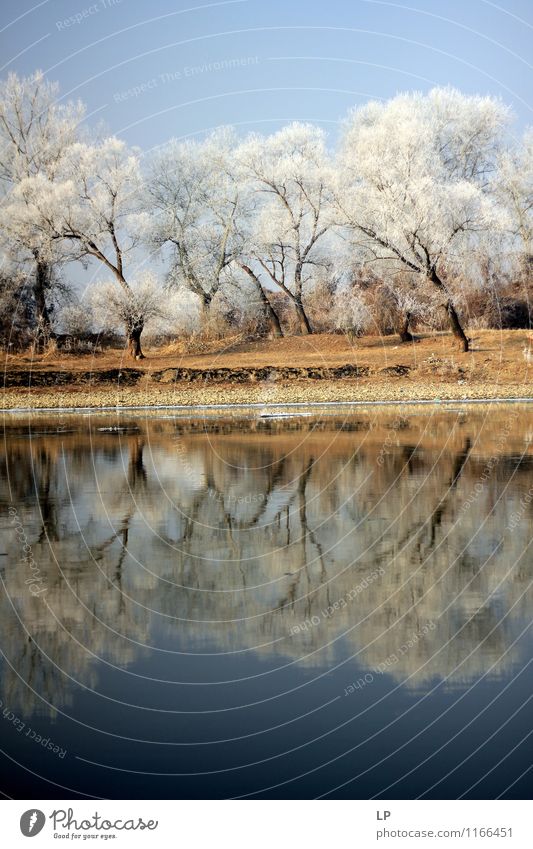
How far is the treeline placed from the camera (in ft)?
141

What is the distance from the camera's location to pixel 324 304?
51.7 meters

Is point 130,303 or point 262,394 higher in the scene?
point 130,303

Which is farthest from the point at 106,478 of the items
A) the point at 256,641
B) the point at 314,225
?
the point at 314,225

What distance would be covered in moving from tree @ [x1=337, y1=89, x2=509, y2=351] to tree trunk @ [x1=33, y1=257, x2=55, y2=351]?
1359cm

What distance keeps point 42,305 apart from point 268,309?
34.1 feet

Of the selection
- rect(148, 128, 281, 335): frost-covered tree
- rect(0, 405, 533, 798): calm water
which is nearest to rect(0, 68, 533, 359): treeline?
rect(148, 128, 281, 335): frost-covered tree

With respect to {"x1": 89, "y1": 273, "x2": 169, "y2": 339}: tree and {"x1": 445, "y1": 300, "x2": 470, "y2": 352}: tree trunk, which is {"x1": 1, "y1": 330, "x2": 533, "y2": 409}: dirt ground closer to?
{"x1": 445, "y1": 300, "x2": 470, "y2": 352}: tree trunk

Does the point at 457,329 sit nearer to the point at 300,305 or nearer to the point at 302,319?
the point at 302,319

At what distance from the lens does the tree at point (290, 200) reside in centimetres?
4972

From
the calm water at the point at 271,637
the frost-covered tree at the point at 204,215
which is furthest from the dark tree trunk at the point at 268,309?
the calm water at the point at 271,637

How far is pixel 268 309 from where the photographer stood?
50188mm

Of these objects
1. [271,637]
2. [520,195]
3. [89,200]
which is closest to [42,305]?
[89,200]

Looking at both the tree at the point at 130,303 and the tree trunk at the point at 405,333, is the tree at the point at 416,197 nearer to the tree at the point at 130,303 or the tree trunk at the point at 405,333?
the tree trunk at the point at 405,333

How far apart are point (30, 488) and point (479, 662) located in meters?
10.3
